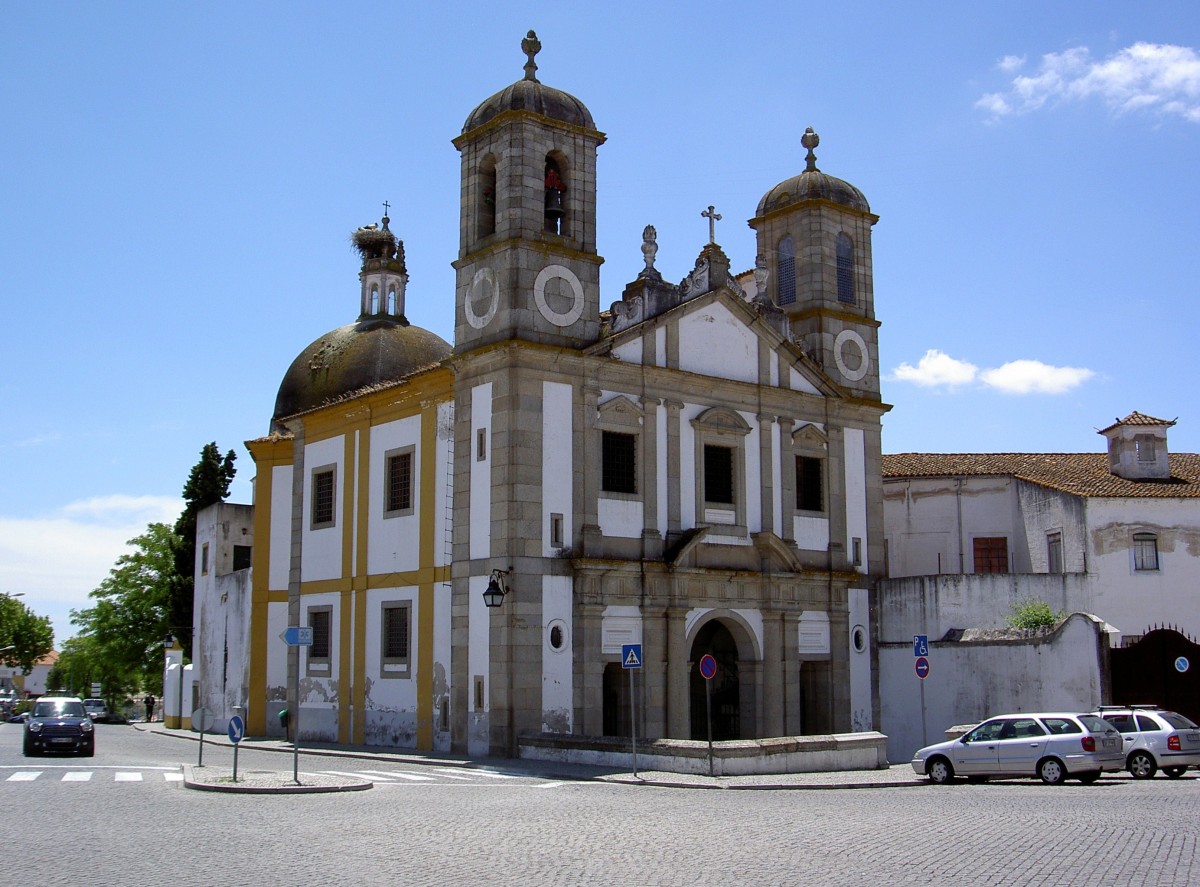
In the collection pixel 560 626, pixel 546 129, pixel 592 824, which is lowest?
pixel 592 824

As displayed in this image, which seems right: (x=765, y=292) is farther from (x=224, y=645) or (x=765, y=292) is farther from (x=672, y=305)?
(x=224, y=645)

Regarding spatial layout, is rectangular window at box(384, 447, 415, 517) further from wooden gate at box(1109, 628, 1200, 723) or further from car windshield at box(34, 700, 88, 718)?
wooden gate at box(1109, 628, 1200, 723)

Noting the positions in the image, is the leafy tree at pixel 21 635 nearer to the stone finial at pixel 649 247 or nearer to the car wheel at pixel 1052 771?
the stone finial at pixel 649 247

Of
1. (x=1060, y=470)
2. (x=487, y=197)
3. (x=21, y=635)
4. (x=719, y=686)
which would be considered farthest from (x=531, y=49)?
(x=21, y=635)

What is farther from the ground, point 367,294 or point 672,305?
point 367,294

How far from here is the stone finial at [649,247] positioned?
97.9ft

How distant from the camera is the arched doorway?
98.4ft

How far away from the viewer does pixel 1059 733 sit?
2100cm

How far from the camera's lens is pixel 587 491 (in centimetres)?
2753

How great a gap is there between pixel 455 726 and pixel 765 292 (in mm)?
13142

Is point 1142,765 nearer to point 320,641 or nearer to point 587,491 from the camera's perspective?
point 587,491

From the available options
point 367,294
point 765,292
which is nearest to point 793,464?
point 765,292

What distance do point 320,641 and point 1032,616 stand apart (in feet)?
57.5

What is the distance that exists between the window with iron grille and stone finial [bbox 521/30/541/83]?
→ 14.1m
